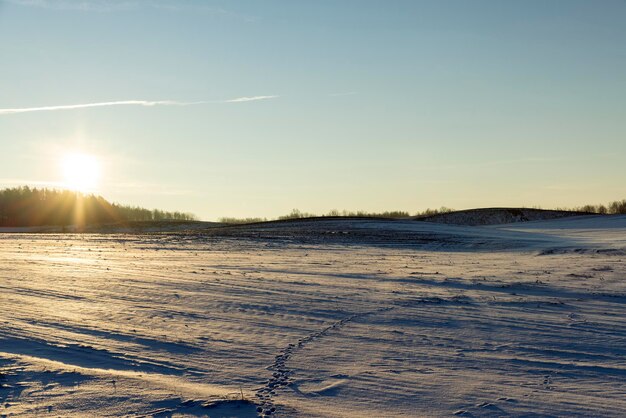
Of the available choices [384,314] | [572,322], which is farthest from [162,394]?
[572,322]

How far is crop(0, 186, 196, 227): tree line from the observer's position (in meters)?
75.7

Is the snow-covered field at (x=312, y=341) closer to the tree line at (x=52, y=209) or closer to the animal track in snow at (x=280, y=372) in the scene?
the animal track in snow at (x=280, y=372)

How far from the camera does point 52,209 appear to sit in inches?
3152

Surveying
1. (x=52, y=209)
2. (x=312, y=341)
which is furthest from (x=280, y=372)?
(x=52, y=209)

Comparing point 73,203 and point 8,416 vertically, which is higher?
point 73,203

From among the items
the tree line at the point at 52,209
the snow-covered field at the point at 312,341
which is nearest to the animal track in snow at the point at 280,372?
the snow-covered field at the point at 312,341

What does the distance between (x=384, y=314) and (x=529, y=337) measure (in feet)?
8.28

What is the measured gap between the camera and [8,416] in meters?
5.64

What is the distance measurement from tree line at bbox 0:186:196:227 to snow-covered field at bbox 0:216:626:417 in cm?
6218

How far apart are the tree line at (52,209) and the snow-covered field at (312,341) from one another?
204ft

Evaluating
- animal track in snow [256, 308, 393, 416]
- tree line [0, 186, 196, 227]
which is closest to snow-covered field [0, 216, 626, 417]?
animal track in snow [256, 308, 393, 416]

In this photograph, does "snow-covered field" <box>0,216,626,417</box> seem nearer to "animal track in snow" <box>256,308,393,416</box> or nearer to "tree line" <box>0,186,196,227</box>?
"animal track in snow" <box>256,308,393,416</box>

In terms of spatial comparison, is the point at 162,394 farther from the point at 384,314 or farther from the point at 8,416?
the point at 384,314

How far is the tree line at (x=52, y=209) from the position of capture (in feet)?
248
